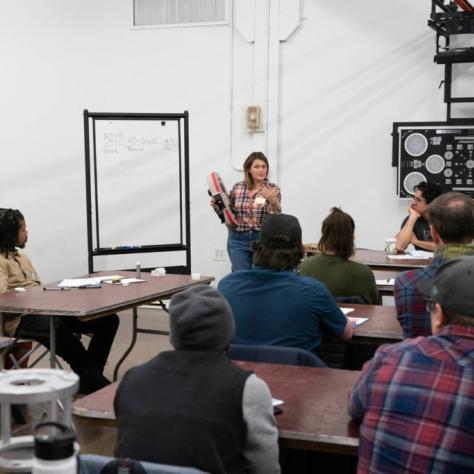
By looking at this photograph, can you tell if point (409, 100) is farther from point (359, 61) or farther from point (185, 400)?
point (185, 400)

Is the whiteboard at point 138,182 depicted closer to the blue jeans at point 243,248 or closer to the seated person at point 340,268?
the blue jeans at point 243,248

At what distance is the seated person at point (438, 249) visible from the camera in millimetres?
2703

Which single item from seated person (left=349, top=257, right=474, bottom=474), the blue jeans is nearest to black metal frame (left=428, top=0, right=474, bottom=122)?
the blue jeans

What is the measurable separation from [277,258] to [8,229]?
2.06 meters

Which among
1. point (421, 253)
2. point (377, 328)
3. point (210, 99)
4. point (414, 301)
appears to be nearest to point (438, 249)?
point (414, 301)

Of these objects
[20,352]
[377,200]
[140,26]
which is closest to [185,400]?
[20,352]

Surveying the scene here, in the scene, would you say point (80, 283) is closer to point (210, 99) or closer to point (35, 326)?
point (35, 326)

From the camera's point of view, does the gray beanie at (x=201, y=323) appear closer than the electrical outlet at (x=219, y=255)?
Yes

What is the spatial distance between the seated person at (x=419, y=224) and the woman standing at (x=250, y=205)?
3.51 feet

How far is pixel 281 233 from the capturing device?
2918 mm

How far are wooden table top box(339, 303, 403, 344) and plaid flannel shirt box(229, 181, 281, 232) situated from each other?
→ 266cm

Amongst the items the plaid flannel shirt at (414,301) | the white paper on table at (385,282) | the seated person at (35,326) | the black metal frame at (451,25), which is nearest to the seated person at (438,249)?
the plaid flannel shirt at (414,301)

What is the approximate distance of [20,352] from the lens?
4.41 m

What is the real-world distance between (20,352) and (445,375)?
3.27 metres
